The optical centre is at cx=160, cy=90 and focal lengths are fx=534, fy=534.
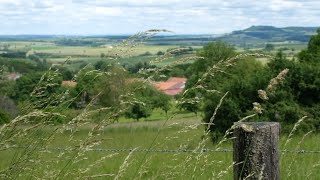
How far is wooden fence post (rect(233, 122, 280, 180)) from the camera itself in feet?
10.1

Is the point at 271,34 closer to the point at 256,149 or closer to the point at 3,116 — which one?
the point at 3,116

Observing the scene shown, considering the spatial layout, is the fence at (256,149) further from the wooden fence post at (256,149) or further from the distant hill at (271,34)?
the distant hill at (271,34)

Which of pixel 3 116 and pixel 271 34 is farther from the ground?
pixel 3 116

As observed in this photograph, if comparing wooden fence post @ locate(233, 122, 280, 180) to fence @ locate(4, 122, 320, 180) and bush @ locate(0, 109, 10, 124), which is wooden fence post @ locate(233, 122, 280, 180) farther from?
bush @ locate(0, 109, 10, 124)

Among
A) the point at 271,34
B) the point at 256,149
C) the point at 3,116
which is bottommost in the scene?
the point at 271,34

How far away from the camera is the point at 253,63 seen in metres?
54.5

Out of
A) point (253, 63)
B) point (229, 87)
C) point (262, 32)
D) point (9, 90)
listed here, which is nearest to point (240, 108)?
point (229, 87)

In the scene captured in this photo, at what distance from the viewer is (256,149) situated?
3.09m

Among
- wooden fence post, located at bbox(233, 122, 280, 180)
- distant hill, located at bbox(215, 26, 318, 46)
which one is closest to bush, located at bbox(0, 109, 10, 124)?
wooden fence post, located at bbox(233, 122, 280, 180)

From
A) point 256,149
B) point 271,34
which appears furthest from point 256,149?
point 271,34

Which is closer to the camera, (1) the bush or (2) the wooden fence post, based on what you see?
(2) the wooden fence post

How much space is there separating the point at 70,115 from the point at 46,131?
0.17 meters

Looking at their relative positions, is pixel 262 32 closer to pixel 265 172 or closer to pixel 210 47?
pixel 210 47

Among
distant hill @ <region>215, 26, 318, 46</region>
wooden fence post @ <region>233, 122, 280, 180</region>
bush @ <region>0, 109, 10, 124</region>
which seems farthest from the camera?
distant hill @ <region>215, 26, 318, 46</region>
